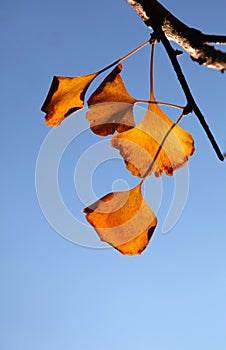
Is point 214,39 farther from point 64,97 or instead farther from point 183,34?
point 64,97

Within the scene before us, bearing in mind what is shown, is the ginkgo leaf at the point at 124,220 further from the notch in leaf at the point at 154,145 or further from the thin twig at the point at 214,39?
the thin twig at the point at 214,39

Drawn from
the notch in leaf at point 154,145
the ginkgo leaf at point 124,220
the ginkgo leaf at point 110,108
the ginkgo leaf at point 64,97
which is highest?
the ginkgo leaf at point 64,97

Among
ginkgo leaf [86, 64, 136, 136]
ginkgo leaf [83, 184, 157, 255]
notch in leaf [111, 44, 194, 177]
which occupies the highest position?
ginkgo leaf [86, 64, 136, 136]

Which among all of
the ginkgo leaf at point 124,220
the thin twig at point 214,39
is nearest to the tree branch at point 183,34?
the thin twig at point 214,39

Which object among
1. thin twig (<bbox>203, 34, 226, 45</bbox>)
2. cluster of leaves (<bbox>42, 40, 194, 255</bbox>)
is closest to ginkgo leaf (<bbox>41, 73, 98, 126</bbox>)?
cluster of leaves (<bbox>42, 40, 194, 255</bbox>)

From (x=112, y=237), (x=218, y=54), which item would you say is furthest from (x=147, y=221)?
(x=218, y=54)

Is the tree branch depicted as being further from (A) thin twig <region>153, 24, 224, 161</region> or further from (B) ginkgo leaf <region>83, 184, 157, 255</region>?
(B) ginkgo leaf <region>83, 184, 157, 255</region>

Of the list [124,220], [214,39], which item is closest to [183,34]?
[214,39]
